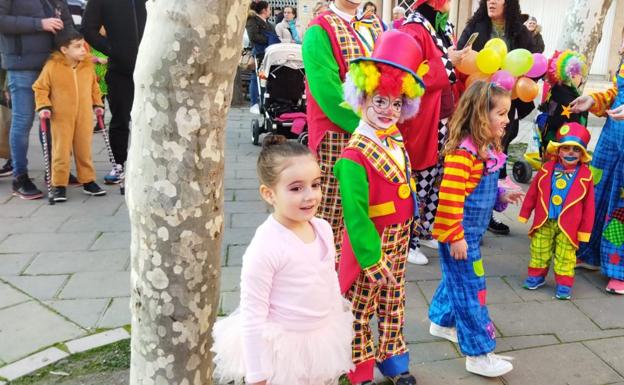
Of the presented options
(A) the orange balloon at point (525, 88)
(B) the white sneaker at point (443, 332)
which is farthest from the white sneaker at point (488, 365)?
(A) the orange balloon at point (525, 88)

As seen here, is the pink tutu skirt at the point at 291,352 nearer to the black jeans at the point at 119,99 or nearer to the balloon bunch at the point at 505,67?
the balloon bunch at the point at 505,67

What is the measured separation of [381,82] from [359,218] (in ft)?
2.01

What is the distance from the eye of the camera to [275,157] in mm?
2029

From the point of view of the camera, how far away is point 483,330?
9.37 feet

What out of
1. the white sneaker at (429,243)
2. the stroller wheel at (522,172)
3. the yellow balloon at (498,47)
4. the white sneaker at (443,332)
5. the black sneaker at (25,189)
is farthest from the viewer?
the stroller wheel at (522,172)

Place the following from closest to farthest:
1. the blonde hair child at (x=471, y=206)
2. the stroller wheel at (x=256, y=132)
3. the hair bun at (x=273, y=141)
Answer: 1. the hair bun at (x=273, y=141)
2. the blonde hair child at (x=471, y=206)
3. the stroller wheel at (x=256, y=132)

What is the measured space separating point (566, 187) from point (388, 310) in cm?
180

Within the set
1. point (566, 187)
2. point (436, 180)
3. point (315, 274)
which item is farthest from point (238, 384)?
point (566, 187)

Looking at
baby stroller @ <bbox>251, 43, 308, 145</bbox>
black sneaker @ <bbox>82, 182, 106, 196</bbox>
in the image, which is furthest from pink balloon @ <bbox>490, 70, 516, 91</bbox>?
black sneaker @ <bbox>82, 182, 106, 196</bbox>

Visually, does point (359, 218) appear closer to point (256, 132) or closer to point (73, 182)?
point (73, 182)

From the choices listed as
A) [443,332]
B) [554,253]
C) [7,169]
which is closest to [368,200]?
[443,332]

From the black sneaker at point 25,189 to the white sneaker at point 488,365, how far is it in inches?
187

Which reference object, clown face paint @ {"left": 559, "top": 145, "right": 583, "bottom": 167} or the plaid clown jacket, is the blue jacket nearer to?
the plaid clown jacket

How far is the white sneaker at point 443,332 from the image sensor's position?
3248 mm
